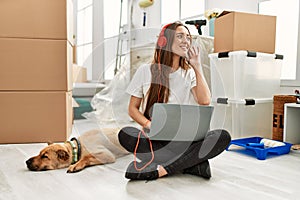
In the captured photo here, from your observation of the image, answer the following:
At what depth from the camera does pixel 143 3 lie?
3166mm

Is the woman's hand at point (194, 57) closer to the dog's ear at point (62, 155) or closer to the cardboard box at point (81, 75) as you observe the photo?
the cardboard box at point (81, 75)

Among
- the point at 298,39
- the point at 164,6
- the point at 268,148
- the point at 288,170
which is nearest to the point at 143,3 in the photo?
A: the point at 164,6

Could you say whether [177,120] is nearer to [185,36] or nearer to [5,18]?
[185,36]

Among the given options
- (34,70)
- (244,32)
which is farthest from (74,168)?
(244,32)

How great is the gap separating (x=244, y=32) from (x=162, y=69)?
101cm

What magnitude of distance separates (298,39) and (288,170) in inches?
41.1

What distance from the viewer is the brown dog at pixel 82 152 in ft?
4.44

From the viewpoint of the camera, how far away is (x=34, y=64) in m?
1.84

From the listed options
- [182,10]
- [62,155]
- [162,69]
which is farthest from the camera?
[182,10]

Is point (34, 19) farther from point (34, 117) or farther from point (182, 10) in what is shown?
point (182, 10)

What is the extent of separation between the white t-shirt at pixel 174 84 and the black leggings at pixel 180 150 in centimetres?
18

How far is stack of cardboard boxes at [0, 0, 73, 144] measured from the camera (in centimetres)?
181

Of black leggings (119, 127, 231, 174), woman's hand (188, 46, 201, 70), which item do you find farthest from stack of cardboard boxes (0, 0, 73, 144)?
woman's hand (188, 46, 201, 70)

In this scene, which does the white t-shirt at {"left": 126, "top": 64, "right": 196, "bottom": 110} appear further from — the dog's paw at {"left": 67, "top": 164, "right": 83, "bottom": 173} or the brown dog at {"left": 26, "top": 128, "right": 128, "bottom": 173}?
the dog's paw at {"left": 67, "top": 164, "right": 83, "bottom": 173}
